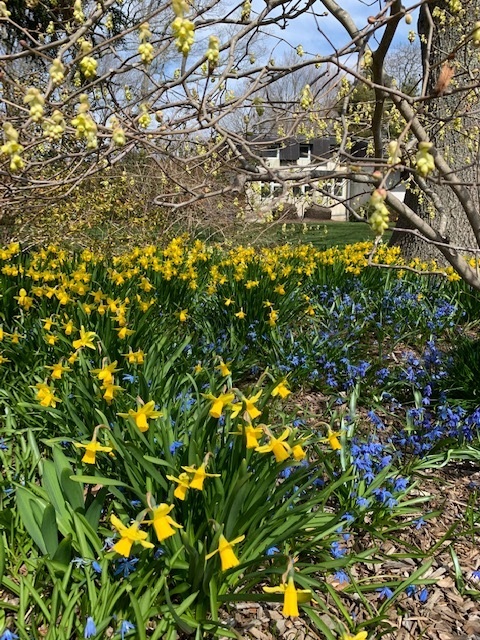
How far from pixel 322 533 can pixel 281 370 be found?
5.19 ft

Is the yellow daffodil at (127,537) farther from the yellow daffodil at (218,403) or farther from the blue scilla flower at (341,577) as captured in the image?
the blue scilla flower at (341,577)

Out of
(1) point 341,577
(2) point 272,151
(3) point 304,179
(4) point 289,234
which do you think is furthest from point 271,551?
(4) point 289,234

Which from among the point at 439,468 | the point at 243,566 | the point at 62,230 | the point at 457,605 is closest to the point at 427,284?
the point at 439,468

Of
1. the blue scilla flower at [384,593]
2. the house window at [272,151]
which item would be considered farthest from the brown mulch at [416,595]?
the house window at [272,151]

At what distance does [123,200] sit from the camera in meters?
9.19

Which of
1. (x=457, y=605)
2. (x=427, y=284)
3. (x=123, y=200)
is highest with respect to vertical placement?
(x=123, y=200)

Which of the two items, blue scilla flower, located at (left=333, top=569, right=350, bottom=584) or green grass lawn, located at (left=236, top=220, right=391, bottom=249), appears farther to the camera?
green grass lawn, located at (left=236, top=220, right=391, bottom=249)

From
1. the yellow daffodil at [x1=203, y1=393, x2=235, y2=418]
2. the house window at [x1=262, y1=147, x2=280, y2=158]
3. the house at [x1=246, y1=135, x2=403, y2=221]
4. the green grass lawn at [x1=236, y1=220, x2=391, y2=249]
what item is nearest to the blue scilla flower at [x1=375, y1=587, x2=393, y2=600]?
the yellow daffodil at [x1=203, y1=393, x2=235, y2=418]

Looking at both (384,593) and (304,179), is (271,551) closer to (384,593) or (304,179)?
(384,593)

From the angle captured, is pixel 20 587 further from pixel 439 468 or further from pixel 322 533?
pixel 439 468

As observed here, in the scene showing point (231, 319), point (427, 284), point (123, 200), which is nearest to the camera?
point (231, 319)

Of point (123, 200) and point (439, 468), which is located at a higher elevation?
point (123, 200)

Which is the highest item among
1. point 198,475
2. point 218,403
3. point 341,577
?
point 218,403

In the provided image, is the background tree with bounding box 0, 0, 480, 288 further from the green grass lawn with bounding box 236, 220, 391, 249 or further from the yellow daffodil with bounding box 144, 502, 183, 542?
the green grass lawn with bounding box 236, 220, 391, 249
